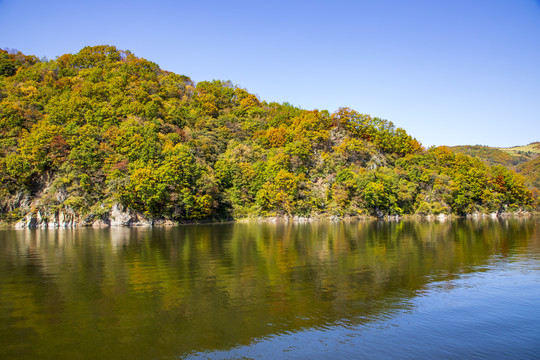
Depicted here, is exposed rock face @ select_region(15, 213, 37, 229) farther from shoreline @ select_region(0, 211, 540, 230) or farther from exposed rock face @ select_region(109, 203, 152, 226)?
exposed rock face @ select_region(109, 203, 152, 226)

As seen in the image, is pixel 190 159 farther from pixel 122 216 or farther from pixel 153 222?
pixel 122 216

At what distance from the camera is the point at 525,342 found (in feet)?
34.6

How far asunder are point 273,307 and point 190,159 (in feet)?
203

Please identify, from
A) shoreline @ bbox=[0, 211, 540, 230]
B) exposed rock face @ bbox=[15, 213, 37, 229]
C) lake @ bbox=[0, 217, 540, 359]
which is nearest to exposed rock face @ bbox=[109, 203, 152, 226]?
shoreline @ bbox=[0, 211, 540, 230]

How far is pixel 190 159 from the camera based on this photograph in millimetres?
72688

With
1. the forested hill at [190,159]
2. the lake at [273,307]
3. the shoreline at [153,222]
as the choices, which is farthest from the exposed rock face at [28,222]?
the lake at [273,307]

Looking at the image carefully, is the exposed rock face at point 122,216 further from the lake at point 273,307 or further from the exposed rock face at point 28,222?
the lake at point 273,307

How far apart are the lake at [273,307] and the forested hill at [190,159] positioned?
4594cm

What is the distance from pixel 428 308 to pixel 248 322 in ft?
22.6

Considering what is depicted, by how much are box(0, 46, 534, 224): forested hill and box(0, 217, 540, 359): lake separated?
4594cm

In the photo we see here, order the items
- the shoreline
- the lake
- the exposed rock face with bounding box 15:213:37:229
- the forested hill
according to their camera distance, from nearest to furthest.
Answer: the lake < the exposed rock face with bounding box 15:213:37:229 < the shoreline < the forested hill

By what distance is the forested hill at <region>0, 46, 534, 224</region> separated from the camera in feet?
225

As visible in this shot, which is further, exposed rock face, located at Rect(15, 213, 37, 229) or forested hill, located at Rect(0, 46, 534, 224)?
forested hill, located at Rect(0, 46, 534, 224)

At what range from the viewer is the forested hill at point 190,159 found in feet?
225
